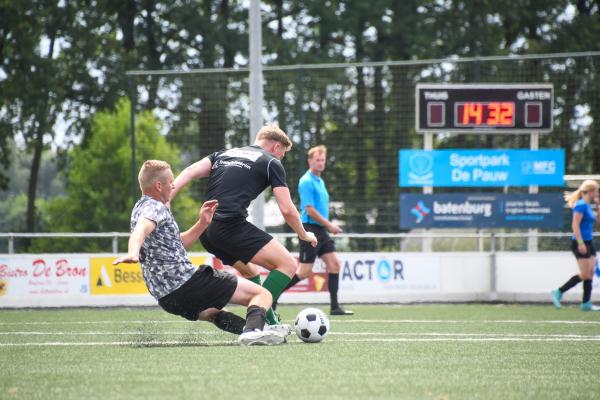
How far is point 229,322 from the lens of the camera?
8250 millimetres

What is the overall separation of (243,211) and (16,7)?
Answer: 28.6 meters

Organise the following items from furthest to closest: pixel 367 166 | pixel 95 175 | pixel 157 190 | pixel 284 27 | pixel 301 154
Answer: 1. pixel 95 175
2. pixel 284 27
3. pixel 367 166
4. pixel 301 154
5. pixel 157 190

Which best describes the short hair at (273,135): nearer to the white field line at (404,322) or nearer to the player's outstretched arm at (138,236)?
the player's outstretched arm at (138,236)

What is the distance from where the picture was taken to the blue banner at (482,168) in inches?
742

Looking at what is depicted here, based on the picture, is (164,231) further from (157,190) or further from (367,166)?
(367,166)

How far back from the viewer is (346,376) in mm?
5938

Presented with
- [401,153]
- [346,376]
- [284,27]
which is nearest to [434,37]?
[284,27]

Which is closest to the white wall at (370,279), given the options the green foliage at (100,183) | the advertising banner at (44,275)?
the advertising banner at (44,275)

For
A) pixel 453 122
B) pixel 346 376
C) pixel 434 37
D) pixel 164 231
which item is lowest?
pixel 346 376

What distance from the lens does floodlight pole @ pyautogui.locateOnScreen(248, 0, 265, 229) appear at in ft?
52.9

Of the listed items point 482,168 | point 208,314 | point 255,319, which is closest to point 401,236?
point 482,168

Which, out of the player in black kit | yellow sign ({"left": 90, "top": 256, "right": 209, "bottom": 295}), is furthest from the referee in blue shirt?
yellow sign ({"left": 90, "top": 256, "right": 209, "bottom": 295})

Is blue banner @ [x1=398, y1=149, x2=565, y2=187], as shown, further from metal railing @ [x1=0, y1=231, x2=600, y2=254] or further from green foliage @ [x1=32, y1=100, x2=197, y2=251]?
green foliage @ [x1=32, y1=100, x2=197, y2=251]

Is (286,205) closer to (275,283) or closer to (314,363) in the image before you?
(275,283)
